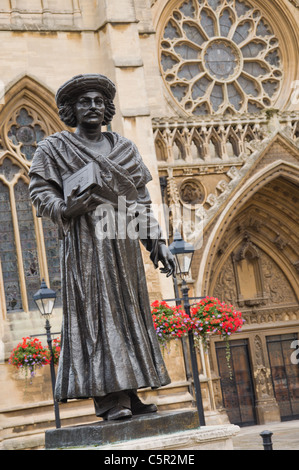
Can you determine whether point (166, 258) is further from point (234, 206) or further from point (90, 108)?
point (234, 206)

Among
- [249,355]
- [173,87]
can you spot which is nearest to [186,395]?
[249,355]

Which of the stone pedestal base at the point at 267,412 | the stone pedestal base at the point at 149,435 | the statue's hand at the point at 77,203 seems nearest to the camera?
the stone pedestal base at the point at 149,435

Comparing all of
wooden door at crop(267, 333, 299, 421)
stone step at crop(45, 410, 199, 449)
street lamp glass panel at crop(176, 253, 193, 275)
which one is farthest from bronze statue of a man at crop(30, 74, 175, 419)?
wooden door at crop(267, 333, 299, 421)

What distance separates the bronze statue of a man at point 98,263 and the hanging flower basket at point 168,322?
9.31 m

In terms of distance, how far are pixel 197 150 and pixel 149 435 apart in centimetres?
1512

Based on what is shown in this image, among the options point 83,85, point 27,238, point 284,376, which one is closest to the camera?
point 83,85

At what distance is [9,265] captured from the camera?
18.1 m

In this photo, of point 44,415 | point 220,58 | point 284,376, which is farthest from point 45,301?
point 220,58

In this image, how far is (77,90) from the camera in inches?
212

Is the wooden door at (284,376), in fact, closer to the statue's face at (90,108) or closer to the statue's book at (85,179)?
the statue's face at (90,108)

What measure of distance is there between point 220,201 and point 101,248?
44.9ft

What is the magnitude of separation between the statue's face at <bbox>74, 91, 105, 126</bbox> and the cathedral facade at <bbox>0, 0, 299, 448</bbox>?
12.1m

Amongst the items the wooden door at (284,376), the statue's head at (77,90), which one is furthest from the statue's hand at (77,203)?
the wooden door at (284,376)

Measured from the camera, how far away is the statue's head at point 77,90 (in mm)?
5352
